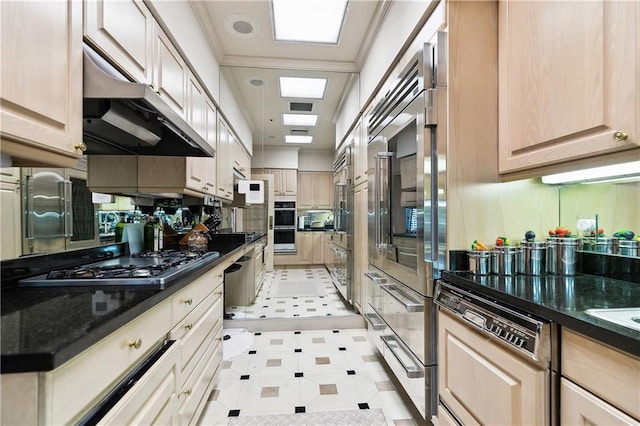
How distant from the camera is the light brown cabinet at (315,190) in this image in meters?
4.56

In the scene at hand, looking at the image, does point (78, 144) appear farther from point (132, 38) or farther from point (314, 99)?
point (314, 99)

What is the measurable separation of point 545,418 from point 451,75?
4.62 feet

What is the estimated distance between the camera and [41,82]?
890 millimetres

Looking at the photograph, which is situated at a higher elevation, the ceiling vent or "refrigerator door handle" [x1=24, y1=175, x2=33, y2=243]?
the ceiling vent

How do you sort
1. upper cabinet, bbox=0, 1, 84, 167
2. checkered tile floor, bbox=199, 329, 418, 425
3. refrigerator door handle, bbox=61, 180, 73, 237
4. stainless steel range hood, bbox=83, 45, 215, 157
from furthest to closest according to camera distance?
1. checkered tile floor, bbox=199, 329, 418, 425
2. refrigerator door handle, bbox=61, 180, 73, 237
3. stainless steel range hood, bbox=83, 45, 215, 157
4. upper cabinet, bbox=0, 1, 84, 167

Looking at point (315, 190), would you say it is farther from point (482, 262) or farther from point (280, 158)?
point (482, 262)

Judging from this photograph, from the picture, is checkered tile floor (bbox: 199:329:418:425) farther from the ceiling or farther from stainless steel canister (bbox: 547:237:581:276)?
the ceiling

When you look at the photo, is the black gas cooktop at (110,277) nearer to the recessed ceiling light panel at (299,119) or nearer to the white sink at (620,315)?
the white sink at (620,315)

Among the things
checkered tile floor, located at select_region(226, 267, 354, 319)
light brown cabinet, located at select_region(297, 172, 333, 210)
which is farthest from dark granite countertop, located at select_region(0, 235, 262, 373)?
light brown cabinet, located at select_region(297, 172, 333, 210)

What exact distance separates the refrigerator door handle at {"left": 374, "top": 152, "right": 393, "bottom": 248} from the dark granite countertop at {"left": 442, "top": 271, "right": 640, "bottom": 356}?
0.76 metres

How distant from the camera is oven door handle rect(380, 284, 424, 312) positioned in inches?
60.5

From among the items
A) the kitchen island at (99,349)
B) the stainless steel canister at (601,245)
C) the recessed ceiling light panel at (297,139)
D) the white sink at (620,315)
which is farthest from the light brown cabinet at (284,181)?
the white sink at (620,315)

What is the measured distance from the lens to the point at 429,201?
149 cm

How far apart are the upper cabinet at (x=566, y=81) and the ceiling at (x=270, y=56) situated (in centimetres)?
126
